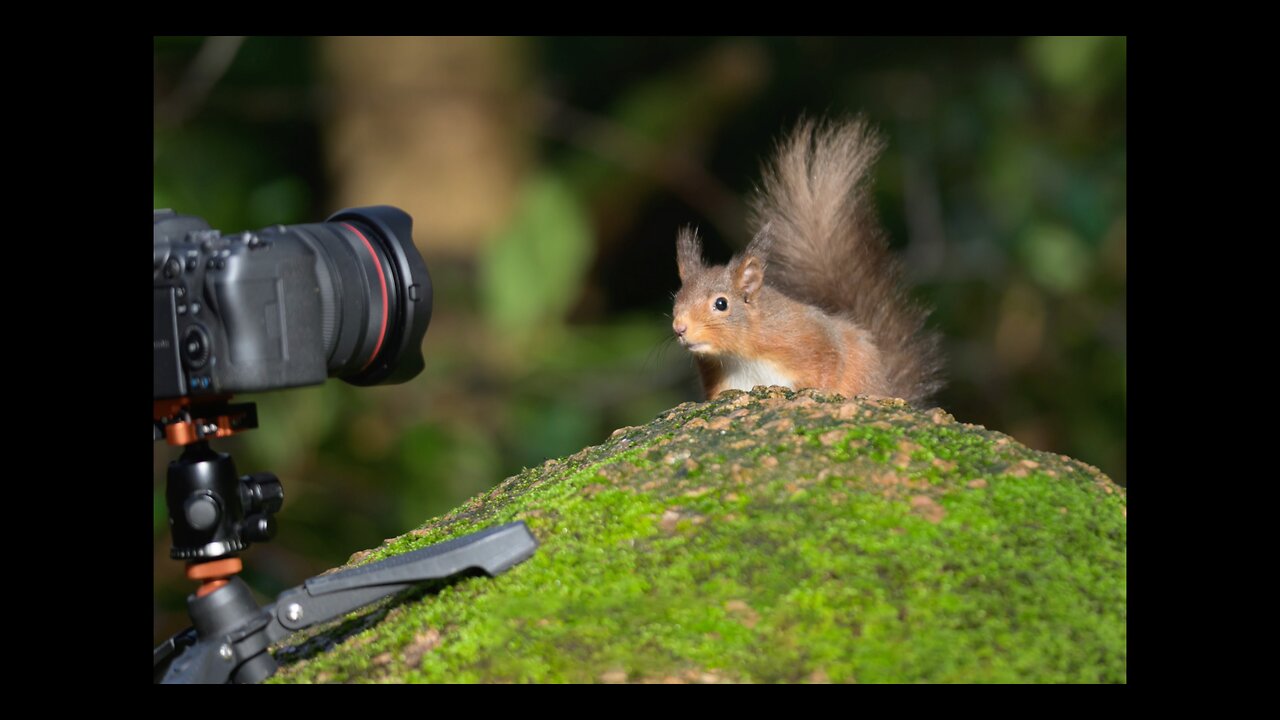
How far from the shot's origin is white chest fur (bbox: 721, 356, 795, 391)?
133 inches

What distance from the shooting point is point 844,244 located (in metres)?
3.43

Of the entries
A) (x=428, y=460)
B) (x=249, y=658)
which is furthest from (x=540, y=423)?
(x=249, y=658)

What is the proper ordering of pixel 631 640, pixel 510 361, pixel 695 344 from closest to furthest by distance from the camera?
pixel 631 640 < pixel 695 344 < pixel 510 361

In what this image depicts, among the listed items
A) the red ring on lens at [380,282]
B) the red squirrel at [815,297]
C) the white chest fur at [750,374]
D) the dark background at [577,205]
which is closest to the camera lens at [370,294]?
the red ring on lens at [380,282]

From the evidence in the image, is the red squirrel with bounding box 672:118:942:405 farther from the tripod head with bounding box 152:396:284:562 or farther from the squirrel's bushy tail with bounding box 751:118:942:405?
the tripod head with bounding box 152:396:284:562

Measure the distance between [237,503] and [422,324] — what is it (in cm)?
43

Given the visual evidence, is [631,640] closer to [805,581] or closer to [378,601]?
[805,581]

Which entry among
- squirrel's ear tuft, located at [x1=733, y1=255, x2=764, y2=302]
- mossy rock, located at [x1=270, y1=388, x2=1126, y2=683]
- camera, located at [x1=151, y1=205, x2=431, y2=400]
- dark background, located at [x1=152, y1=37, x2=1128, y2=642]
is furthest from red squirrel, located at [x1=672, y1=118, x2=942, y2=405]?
camera, located at [x1=151, y1=205, x2=431, y2=400]

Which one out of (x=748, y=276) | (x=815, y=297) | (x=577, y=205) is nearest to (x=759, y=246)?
(x=748, y=276)

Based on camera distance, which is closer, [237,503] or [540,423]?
[237,503]

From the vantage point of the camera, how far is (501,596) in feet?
5.84

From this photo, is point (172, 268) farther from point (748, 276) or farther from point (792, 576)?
point (748, 276)

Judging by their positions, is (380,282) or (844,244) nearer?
(380,282)

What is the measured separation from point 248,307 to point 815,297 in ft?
6.55
